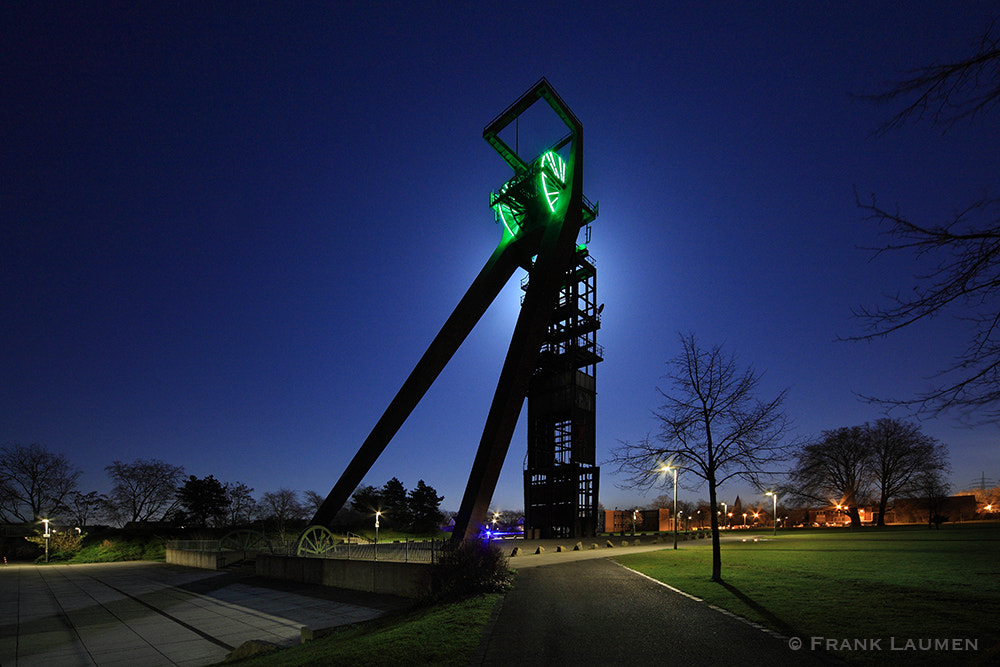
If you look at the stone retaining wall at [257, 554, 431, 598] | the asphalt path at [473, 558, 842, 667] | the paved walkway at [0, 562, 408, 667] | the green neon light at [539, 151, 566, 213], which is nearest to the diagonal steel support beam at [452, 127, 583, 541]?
the green neon light at [539, 151, 566, 213]

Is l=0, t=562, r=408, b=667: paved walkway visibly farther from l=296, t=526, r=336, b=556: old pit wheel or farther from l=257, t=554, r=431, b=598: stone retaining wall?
l=296, t=526, r=336, b=556: old pit wheel

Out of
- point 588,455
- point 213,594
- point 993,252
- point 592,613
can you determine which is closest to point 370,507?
point 588,455

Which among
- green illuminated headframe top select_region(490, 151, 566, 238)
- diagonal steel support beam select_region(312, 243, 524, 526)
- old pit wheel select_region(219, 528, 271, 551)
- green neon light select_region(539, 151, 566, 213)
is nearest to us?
diagonal steel support beam select_region(312, 243, 524, 526)

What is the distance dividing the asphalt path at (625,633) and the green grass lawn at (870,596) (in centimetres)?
61

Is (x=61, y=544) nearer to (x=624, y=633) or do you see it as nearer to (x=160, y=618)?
(x=160, y=618)

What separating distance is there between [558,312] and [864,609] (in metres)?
32.8

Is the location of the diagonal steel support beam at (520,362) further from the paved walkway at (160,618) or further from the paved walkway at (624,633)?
the paved walkway at (624,633)

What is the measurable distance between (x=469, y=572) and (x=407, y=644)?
5.38 metres

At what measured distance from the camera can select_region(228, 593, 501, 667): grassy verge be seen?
7117 millimetres

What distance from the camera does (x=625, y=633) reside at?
809cm

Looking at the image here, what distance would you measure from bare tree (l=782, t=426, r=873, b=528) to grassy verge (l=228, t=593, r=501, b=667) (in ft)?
189

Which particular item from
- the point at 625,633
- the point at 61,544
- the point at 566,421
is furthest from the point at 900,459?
the point at 61,544

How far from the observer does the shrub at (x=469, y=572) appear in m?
12.6

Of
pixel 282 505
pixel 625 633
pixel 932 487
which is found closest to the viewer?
pixel 625 633
